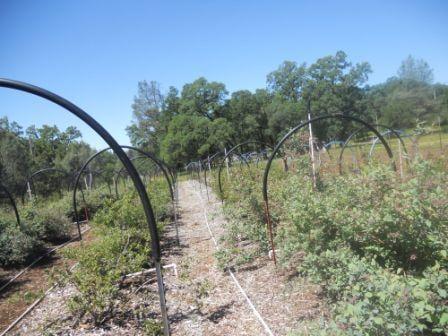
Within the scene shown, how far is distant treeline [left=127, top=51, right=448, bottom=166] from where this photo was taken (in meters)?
44.1

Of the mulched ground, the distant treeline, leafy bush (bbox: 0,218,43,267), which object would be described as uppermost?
the distant treeline

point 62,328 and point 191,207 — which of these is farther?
point 191,207

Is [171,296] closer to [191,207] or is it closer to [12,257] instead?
[12,257]

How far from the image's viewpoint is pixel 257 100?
50625 millimetres

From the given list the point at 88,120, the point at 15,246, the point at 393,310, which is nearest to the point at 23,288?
the point at 15,246

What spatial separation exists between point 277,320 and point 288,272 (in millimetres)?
1406

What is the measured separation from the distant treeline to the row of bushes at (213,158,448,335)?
3886cm

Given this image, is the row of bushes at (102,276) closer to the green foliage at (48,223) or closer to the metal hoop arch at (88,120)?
the metal hoop arch at (88,120)

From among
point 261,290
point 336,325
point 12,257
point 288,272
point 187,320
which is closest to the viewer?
point 336,325

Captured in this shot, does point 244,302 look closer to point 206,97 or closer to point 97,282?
point 97,282

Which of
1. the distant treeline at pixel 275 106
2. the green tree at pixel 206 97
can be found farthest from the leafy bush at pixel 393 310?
the green tree at pixel 206 97

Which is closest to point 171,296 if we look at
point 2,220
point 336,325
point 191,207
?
point 336,325

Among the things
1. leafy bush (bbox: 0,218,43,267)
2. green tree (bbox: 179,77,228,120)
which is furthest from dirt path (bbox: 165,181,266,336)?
green tree (bbox: 179,77,228,120)

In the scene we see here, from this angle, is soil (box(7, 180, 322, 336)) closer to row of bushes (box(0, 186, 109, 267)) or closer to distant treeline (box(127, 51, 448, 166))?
row of bushes (box(0, 186, 109, 267))
